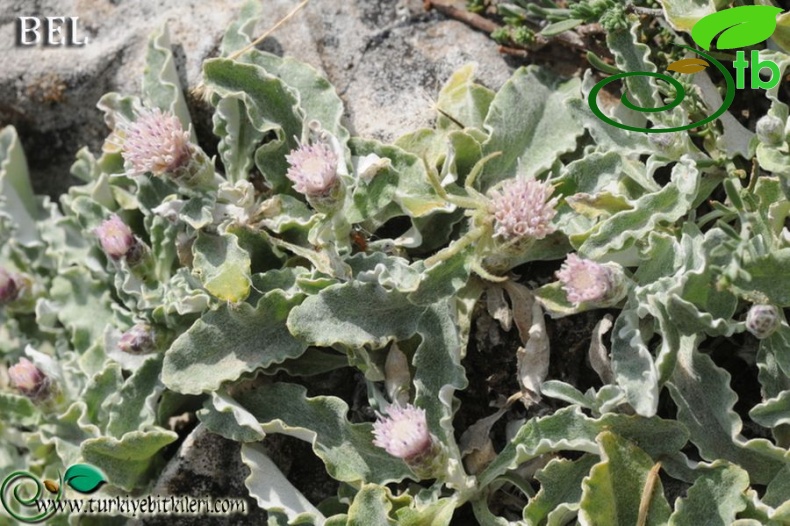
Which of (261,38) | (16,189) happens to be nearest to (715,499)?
(261,38)

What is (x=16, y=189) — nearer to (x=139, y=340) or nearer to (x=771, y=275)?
(x=139, y=340)

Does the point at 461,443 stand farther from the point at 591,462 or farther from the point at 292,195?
the point at 292,195

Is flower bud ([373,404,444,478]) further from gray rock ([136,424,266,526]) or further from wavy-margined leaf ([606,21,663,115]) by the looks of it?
wavy-margined leaf ([606,21,663,115])

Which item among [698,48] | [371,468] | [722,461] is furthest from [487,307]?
[698,48]

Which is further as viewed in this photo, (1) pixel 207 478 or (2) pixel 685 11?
(1) pixel 207 478

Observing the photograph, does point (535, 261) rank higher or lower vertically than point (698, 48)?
lower

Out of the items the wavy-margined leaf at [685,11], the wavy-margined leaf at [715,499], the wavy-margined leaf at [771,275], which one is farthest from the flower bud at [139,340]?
the wavy-margined leaf at [685,11]
